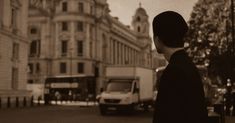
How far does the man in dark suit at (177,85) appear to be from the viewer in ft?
8.13

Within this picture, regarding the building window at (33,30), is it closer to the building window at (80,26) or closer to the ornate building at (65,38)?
the ornate building at (65,38)

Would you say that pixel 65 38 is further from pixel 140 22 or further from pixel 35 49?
pixel 140 22

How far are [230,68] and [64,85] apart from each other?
30.9 m

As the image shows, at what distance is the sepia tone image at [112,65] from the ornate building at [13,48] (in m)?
0.08

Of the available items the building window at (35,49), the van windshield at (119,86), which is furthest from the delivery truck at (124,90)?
the building window at (35,49)

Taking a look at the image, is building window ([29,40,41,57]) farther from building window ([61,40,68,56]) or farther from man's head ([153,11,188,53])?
man's head ([153,11,188,53])

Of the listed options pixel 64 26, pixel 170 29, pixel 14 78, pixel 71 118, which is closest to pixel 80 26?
pixel 64 26

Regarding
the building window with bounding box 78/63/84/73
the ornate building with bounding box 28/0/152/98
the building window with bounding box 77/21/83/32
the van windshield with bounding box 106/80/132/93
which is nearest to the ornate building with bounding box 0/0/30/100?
the van windshield with bounding box 106/80/132/93

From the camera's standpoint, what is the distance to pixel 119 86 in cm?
2852

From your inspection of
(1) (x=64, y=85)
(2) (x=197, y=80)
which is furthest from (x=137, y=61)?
(2) (x=197, y=80)

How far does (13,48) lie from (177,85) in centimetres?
4260

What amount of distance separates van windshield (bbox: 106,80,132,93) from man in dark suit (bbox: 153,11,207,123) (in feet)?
83.1

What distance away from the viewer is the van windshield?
28158 mm

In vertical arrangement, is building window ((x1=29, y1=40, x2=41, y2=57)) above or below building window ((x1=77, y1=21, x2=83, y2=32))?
below
